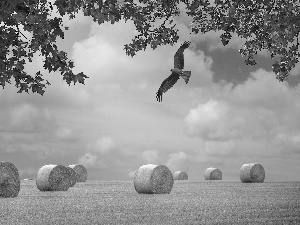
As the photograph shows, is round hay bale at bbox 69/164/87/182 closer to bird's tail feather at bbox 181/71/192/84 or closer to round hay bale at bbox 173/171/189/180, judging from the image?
round hay bale at bbox 173/171/189/180

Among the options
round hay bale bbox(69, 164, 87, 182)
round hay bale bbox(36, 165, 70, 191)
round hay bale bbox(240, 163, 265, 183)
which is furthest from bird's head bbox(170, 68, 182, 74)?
round hay bale bbox(69, 164, 87, 182)

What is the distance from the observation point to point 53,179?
101 feet

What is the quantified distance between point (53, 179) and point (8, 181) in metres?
5.48

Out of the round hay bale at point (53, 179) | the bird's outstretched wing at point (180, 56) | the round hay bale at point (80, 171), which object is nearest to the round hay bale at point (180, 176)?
the round hay bale at point (80, 171)

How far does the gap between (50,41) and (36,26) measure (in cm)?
48

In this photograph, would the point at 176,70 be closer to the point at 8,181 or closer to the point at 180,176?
the point at 8,181

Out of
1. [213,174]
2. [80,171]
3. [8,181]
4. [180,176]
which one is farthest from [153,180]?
[180,176]

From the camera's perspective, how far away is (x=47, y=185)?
3075 cm

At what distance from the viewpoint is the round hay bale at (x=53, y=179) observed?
30781 mm

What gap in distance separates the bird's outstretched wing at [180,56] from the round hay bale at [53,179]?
20524 millimetres

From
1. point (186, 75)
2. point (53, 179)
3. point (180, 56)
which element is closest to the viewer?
point (186, 75)

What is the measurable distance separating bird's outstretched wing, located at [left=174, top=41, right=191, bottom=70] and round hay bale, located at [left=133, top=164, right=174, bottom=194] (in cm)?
1668

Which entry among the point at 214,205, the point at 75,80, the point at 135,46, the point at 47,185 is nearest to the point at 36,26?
the point at 75,80

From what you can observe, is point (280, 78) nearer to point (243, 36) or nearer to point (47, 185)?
point (243, 36)
